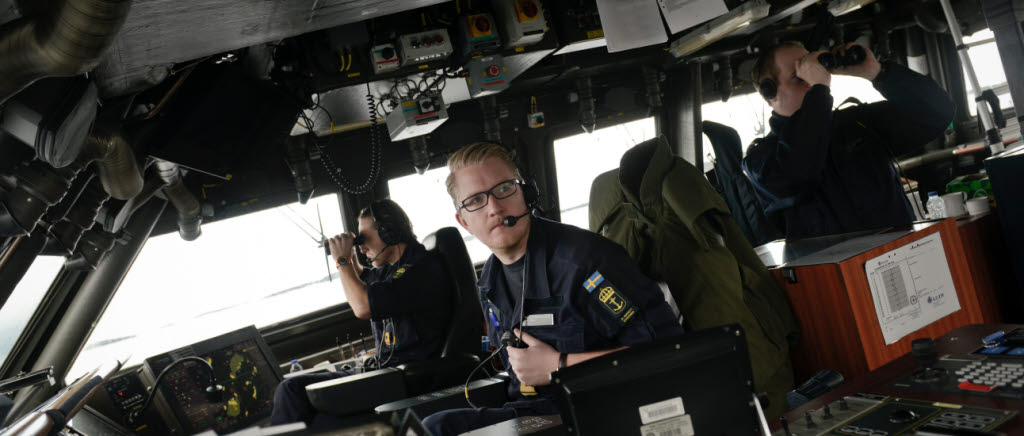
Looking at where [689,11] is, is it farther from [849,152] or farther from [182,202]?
[182,202]

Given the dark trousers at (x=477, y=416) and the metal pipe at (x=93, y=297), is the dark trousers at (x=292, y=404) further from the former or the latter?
the dark trousers at (x=477, y=416)

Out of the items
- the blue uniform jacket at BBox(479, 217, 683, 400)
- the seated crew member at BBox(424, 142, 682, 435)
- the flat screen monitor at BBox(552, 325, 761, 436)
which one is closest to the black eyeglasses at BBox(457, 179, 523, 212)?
the seated crew member at BBox(424, 142, 682, 435)

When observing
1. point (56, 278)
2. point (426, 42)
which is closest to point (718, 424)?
point (426, 42)

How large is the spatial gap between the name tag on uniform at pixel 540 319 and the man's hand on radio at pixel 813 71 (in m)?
1.19

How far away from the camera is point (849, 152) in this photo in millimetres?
2178

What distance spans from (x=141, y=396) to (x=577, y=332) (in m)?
2.53

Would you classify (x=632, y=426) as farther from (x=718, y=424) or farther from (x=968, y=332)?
(x=968, y=332)

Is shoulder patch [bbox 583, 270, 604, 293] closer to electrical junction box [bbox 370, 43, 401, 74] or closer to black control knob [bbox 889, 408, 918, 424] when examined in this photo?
black control knob [bbox 889, 408, 918, 424]

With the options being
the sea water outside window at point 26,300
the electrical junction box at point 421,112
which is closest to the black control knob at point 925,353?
the electrical junction box at point 421,112

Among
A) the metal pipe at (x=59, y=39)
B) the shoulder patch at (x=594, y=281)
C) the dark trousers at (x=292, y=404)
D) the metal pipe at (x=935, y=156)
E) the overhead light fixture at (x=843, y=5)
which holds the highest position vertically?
the overhead light fixture at (x=843, y=5)

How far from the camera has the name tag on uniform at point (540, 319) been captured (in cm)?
171

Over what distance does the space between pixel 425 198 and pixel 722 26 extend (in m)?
2.67

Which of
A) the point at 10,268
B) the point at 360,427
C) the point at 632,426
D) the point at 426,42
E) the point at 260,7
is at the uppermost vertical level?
the point at 426,42

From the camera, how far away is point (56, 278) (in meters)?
3.53
